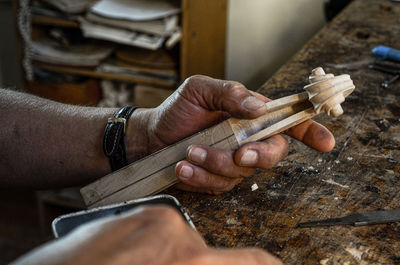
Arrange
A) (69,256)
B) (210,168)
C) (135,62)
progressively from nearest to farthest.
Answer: (69,256) → (210,168) → (135,62)

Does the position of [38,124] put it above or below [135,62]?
above

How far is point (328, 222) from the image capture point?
0.83 m

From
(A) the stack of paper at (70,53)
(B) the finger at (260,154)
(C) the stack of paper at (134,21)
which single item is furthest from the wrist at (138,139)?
(A) the stack of paper at (70,53)

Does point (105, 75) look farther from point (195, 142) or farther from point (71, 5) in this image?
point (195, 142)

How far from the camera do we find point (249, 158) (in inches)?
35.4

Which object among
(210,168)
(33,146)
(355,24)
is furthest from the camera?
(355,24)

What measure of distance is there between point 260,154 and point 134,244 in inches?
18.5

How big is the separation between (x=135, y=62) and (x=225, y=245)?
73.4 inches

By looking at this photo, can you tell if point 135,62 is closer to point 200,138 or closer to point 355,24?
point 355,24

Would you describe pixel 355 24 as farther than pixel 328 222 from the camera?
Yes

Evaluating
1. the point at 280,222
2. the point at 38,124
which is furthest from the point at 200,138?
the point at 38,124

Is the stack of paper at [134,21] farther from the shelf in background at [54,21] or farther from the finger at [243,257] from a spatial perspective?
the finger at [243,257]

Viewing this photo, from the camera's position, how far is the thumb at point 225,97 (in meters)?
0.91

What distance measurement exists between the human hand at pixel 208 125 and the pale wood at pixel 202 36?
4.55ft
